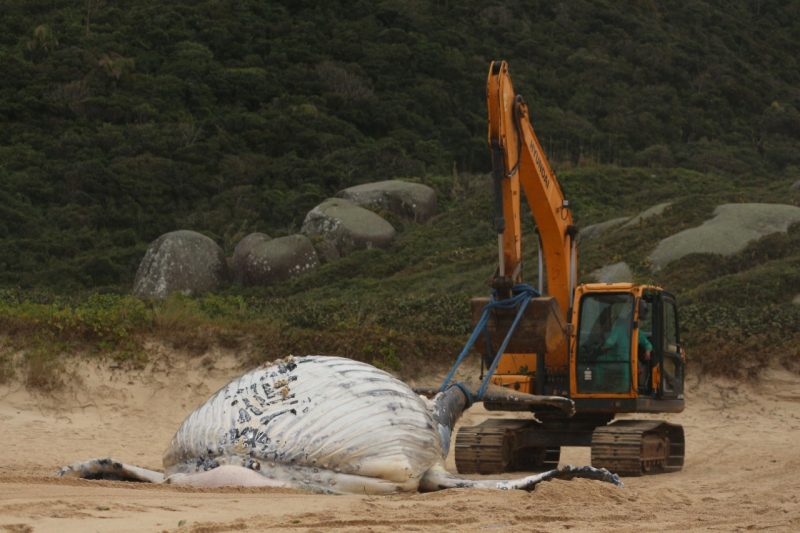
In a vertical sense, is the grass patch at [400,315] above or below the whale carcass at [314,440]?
above

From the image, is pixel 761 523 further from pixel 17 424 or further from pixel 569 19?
pixel 569 19

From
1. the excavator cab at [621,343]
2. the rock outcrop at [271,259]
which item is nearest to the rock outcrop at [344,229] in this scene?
the rock outcrop at [271,259]

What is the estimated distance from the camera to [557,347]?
12.6 m

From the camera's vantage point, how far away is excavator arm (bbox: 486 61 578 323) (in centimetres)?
1241

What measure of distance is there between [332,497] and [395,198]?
28.3 metres

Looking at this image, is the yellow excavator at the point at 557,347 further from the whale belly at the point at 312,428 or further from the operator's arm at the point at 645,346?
the whale belly at the point at 312,428

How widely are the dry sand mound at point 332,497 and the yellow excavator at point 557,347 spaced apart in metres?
0.86

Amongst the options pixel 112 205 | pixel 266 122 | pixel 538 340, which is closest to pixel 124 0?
pixel 266 122

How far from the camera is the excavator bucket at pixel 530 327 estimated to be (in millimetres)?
11930

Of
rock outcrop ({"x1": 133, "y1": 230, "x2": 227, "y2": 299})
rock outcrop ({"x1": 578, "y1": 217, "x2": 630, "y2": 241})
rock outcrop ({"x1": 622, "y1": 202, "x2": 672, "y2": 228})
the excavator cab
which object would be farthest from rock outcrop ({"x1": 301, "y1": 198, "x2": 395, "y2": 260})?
the excavator cab

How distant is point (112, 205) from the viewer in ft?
127

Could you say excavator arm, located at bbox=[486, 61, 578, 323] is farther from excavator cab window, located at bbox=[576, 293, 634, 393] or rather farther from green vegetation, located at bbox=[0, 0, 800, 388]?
green vegetation, located at bbox=[0, 0, 800, 388]

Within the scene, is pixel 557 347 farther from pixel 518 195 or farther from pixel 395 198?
pixel 395 198

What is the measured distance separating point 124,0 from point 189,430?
47.5 m
